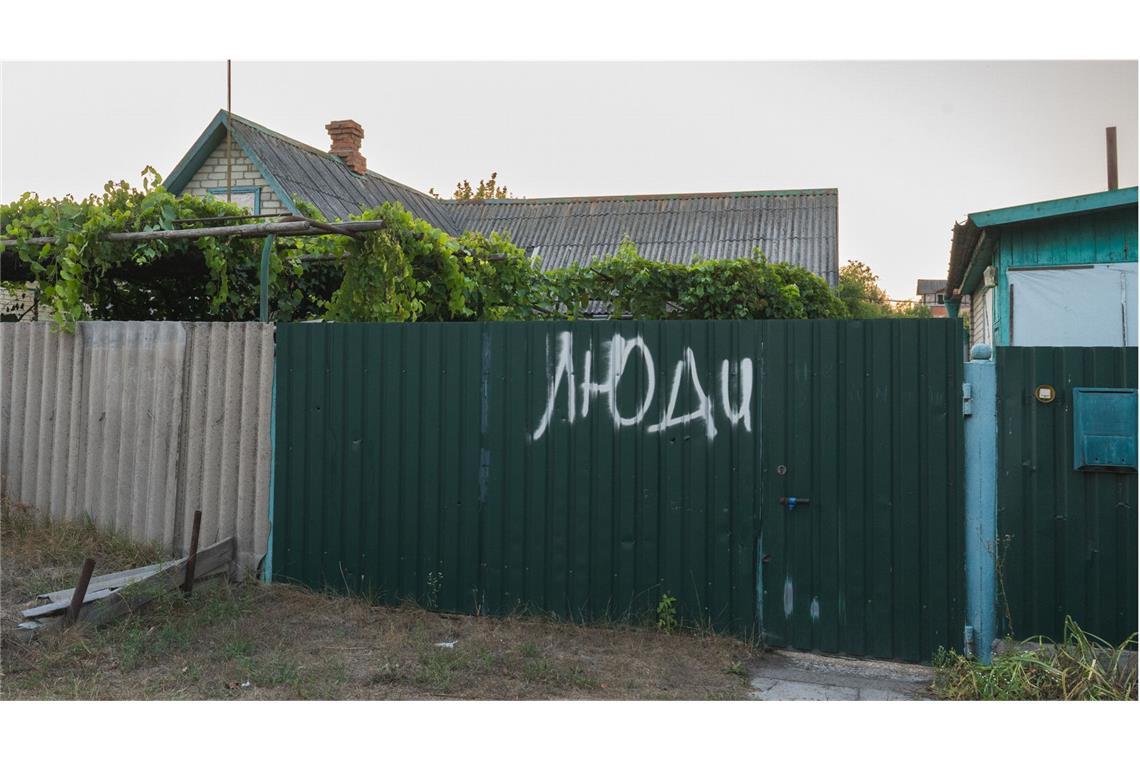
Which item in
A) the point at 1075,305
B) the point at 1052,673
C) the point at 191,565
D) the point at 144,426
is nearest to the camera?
the point at 1052,673

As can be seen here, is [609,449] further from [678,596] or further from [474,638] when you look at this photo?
[474,638]

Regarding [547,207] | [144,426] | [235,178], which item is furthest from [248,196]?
[144,426]

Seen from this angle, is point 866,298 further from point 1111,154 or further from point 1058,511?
point 1058,511

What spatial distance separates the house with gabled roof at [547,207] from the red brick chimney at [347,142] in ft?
0.07

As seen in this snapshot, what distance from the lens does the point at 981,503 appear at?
16.4 ft

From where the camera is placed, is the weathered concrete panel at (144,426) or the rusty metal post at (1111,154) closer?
the weathered concrete panel at (144,426)

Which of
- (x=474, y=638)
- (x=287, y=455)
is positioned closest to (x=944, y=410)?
(x=474, y=638)

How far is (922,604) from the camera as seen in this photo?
5086mm

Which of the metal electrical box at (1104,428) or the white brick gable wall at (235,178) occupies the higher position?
the white brick gable wall at (235,178)

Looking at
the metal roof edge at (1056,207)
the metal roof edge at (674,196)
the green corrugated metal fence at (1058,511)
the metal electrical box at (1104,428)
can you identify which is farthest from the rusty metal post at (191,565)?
the metal roof edge at (674,196)

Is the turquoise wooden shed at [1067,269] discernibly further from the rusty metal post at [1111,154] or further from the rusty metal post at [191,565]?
the rusty metal post at [191,565]

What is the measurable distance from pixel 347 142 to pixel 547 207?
513cm

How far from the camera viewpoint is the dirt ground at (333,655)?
452 cm

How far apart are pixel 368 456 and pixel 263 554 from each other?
104cm
